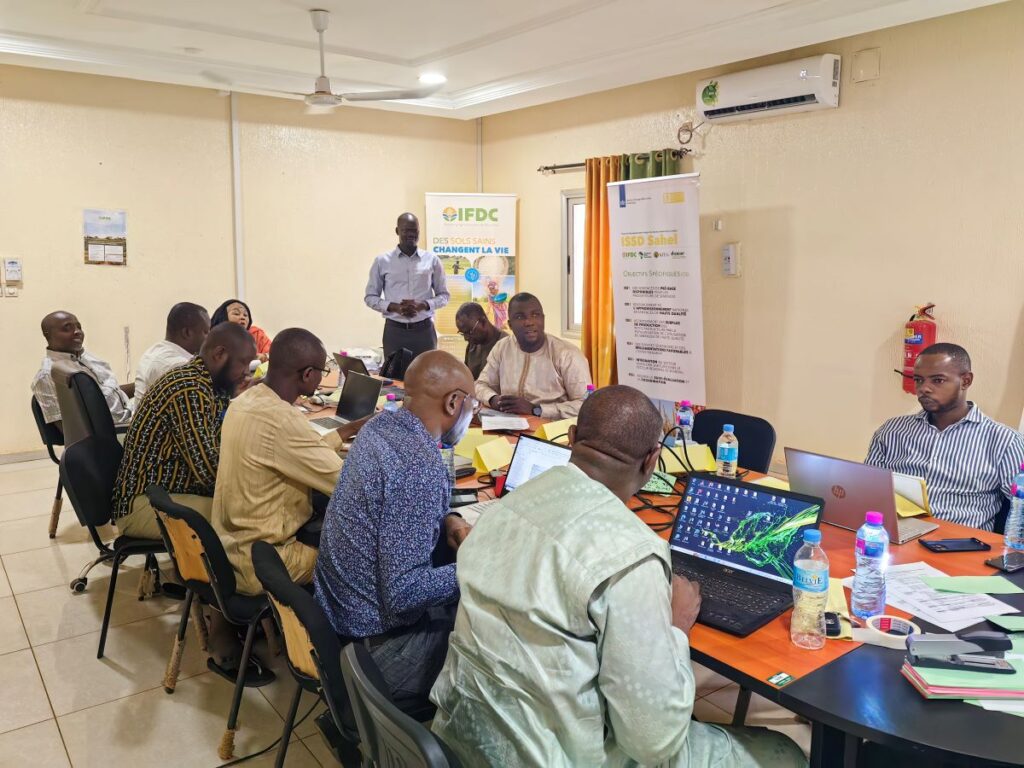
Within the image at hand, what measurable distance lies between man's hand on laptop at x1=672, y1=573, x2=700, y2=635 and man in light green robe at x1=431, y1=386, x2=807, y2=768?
27 centimetres

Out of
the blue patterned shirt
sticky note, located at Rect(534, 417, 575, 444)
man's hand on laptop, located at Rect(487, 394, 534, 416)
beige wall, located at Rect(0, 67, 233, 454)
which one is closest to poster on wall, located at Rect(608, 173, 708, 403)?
man's hand on laptop, located at Rect(487, 394, 534, 416)

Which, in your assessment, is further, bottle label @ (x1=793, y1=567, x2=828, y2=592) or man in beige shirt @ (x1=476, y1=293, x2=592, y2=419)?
man in beige shirt @ (x1=476, y1=293, x2=592, y2=419)

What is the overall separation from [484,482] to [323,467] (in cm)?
68

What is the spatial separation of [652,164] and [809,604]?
4.85 m

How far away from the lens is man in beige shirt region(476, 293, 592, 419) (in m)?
4.13

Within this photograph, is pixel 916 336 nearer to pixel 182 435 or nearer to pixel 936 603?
pixel 936 603

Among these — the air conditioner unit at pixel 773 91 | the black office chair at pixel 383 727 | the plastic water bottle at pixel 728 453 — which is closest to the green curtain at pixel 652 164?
the air conditioner unit at pixel 773 91

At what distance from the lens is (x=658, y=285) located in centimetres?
561

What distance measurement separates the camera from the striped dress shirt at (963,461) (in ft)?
8.93

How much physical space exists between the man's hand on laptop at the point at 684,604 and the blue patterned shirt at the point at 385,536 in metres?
0.54

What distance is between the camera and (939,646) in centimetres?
155

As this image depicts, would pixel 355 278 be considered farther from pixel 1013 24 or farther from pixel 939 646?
pixel 939 646

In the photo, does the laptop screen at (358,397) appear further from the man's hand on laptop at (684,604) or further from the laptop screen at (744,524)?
the man's hand on laptop at (684,604)

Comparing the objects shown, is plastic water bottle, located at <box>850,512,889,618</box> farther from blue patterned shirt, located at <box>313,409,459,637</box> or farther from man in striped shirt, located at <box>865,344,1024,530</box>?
man in striped shirt, located at <box>865,344,1024,530</box>
